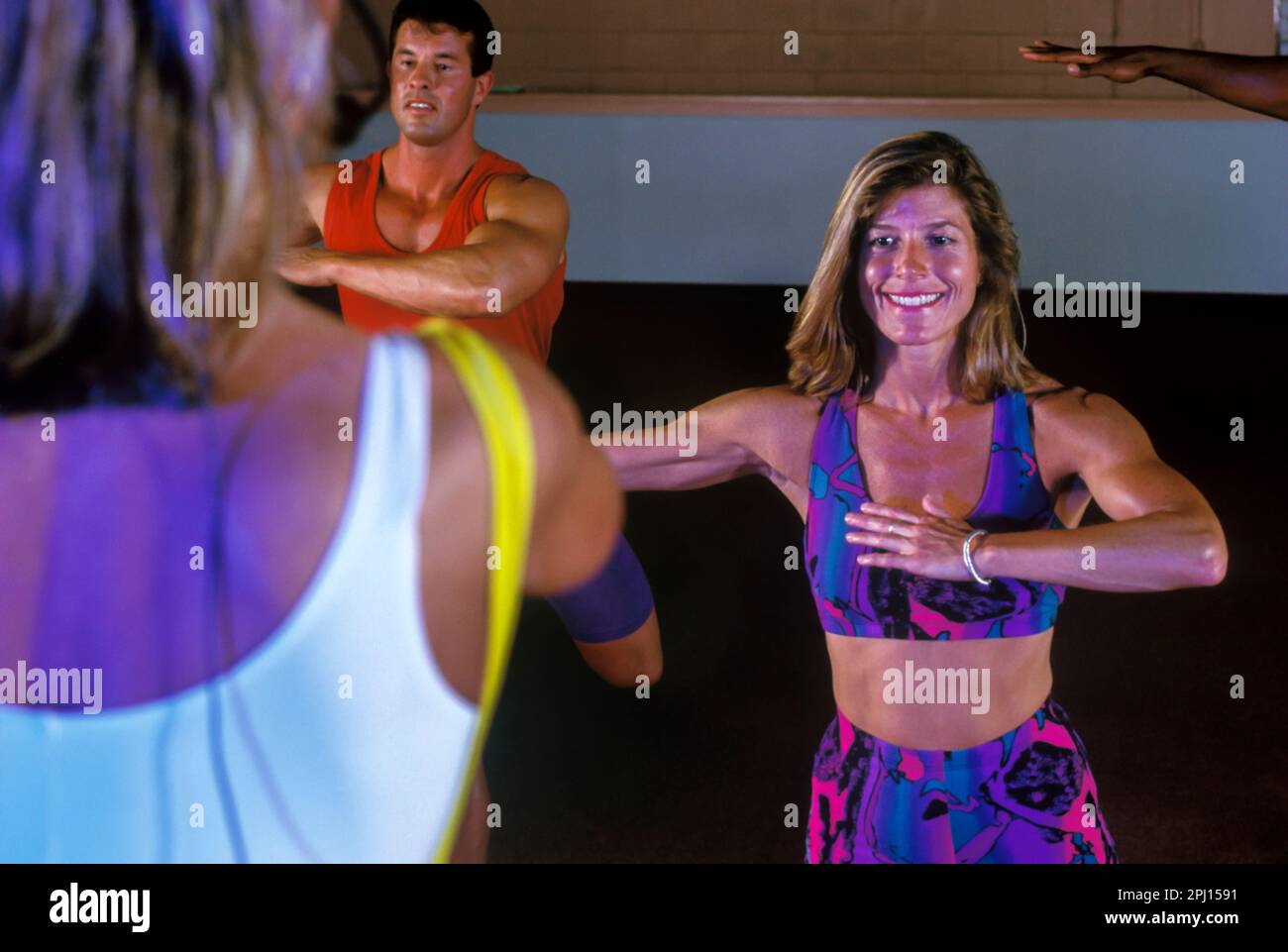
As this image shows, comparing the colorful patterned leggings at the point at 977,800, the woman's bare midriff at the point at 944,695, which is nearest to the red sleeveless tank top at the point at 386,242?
the woman's bare midriff at the point at 944,695

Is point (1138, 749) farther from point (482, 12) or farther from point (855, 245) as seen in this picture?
point (482, 12)

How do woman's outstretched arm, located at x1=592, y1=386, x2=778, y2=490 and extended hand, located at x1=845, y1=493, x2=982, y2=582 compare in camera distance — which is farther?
woman's outstretched arm, located at x1=592, y1=386, x2=778, y2=490

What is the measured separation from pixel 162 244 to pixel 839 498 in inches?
41.6

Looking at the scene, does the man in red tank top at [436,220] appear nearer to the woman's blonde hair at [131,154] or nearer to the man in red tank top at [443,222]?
the man in red tank top at [443,222]

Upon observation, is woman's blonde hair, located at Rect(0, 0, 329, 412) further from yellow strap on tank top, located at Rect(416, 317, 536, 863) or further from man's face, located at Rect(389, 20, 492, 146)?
man's face, located at Rect(389, 20, 492, 146)

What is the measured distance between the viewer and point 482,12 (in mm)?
1668

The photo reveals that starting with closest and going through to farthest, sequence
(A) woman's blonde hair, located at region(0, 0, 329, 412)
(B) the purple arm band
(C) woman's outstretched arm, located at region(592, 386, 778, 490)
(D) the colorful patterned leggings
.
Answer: (A) woman's blonde hair, located at region(0, 0, 329, 412) → (B) the purple arm band → (D) the colorful patterned leggings → (C) woman's outstretched arm, located at region(592, 386, 778, 490)

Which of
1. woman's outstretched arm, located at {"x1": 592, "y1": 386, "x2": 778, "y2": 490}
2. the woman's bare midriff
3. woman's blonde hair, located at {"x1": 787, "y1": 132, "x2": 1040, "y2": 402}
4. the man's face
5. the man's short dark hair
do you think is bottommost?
the woman's bare midriff

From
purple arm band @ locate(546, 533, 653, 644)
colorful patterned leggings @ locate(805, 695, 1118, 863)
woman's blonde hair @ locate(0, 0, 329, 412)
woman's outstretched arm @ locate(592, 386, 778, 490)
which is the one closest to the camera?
woman's blonde hair @ locate(0, 0, 329, 412)

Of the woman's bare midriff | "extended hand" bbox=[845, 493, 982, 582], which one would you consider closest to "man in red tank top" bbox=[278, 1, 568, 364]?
"extended hand" bbox=[845, 493, 982, 582]

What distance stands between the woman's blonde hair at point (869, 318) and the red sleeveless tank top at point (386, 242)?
1.32 feet

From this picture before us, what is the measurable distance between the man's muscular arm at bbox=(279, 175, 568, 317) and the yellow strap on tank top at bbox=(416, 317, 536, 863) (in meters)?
0.79

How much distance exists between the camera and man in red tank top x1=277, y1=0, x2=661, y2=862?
1562 millimetres
